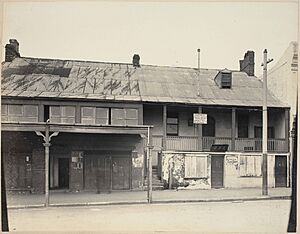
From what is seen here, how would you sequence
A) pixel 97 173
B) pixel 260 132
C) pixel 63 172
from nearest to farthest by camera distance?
pixel 63 172 → pixel 97 173 → pixel 260 132

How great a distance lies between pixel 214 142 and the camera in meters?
14.6

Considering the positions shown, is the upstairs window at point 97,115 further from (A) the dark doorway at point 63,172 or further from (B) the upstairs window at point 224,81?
(B) the upstairs window at point 224,81

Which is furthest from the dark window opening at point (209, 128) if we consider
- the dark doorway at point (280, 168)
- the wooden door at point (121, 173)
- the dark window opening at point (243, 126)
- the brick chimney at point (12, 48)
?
the brick chimney at point (12, 48)

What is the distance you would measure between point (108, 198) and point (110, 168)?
246cm

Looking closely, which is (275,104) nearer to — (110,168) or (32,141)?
(110,168)

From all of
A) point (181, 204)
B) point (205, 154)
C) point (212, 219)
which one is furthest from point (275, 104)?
point (212, 219)

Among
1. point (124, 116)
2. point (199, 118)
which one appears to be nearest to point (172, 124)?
point (199, 118)

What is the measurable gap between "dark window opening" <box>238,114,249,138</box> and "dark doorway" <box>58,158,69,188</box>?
5.66 m

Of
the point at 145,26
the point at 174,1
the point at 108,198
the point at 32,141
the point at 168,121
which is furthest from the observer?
the point at 168,121

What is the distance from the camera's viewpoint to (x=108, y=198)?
37.1 feet

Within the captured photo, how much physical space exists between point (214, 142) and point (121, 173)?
316 cm

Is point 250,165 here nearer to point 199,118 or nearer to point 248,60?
point 199,118

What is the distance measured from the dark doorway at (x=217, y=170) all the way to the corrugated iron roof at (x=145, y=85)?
1772 mm

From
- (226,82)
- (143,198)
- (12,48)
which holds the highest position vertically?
(226,82)
